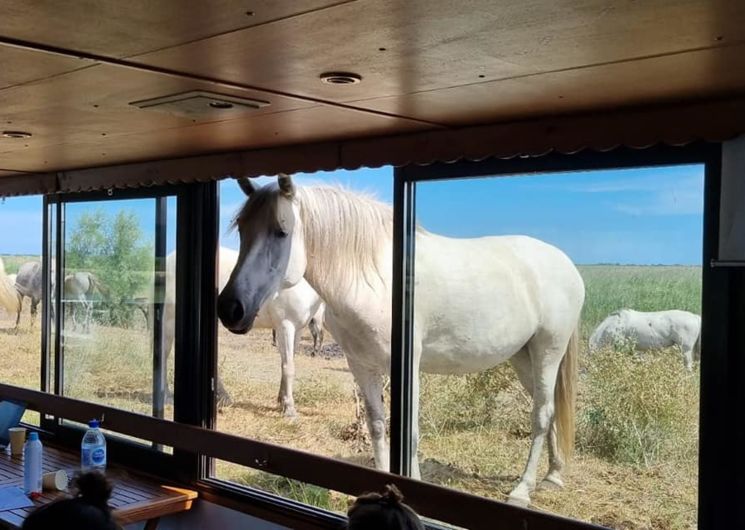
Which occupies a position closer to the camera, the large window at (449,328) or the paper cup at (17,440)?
the large window at (449,328)

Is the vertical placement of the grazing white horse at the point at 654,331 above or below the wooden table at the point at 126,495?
above

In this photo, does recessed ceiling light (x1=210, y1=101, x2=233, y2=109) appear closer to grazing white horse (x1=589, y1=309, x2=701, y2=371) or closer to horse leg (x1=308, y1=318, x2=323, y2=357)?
grazing white horse (x1=589, y1=309, x2=701, y2=371)

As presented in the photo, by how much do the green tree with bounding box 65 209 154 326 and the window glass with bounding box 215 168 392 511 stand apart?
57cm

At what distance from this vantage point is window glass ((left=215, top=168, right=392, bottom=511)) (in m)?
3.05

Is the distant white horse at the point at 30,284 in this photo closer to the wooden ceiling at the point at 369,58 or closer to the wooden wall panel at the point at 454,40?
the wooden ceiling at the point at 369,58

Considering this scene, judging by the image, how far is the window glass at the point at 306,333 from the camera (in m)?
3.05

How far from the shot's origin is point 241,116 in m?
2.30

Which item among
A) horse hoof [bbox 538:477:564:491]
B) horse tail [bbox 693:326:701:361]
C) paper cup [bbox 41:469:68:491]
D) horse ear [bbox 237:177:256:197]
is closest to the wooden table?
paper cup [bbox 41:469:68:491]

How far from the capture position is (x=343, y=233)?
3.07m

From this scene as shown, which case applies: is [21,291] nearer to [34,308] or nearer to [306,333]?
[34,308]

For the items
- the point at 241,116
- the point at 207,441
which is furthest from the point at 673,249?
the point at 207,441

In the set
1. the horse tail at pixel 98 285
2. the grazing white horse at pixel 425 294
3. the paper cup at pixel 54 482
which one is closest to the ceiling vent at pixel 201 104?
the grazing white horse at pixel 425 294

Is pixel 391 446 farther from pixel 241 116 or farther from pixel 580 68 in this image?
pixel 580 68

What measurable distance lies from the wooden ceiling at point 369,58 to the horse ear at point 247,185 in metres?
0.70
